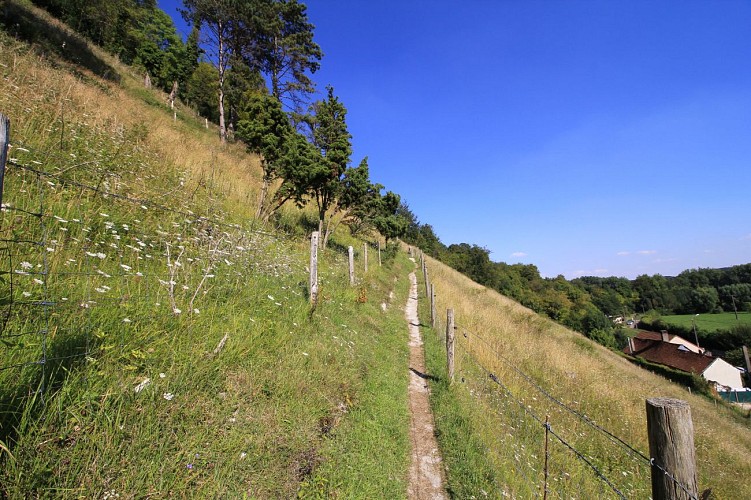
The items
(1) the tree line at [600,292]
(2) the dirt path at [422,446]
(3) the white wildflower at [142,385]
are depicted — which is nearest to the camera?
(3) the white wildflower at [142,385]

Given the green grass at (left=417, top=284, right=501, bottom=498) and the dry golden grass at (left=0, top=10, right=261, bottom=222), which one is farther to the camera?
the dry golden grass at (left=0, top=10, right=261, bottom=222)

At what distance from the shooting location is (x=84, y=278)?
10.6ft

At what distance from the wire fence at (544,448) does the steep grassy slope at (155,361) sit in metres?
1.49

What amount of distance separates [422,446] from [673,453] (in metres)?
3.01

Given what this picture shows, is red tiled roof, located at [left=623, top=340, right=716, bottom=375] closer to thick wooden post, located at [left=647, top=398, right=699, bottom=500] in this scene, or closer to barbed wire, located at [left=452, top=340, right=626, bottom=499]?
barbed wire, located at [left=452, top=340, right=626, bottom=499]

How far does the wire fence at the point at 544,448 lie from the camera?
391cm

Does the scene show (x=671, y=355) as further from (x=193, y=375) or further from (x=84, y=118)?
(x=84, y=118)

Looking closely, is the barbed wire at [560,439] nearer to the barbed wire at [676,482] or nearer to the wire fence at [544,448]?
the wire fence at [544,448]

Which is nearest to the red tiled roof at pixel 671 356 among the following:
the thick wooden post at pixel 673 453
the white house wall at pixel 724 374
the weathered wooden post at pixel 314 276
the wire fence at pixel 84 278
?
the white house wall at pixel 724 374

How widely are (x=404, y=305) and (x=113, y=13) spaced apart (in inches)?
1360

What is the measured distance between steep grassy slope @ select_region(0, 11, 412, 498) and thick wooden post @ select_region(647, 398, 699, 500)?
242 cm

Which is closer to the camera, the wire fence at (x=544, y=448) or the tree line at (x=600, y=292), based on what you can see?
the wire fence at (x=544, y=448)

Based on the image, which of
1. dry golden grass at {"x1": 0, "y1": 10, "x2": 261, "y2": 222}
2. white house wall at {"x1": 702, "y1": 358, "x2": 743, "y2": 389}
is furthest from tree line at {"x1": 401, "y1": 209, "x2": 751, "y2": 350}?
dry golden grass at {"x1": 0, "y1": 10, "x2": 261, "y2": 222}

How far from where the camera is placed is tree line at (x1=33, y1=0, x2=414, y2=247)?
38.2 feet
